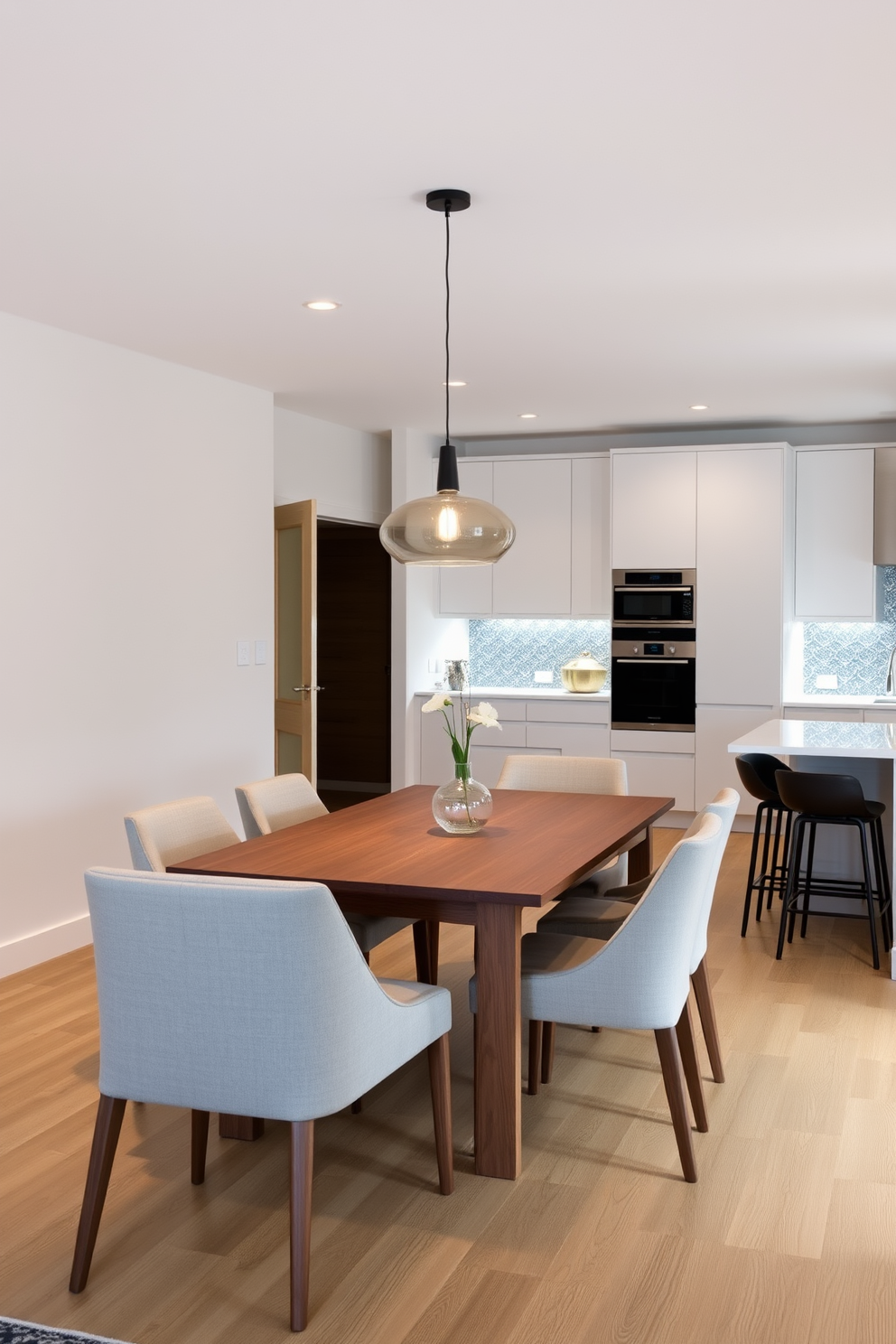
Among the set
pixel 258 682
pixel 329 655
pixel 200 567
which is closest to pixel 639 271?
pixel 200 567

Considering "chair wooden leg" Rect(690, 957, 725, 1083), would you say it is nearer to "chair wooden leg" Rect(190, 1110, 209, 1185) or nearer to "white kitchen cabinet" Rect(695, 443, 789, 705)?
"chair wooden leg" Rect(190, 1110, 209, 1185)

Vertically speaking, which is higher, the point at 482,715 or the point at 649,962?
the point at 482,715

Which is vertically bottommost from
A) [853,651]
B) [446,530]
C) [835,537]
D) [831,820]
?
[831,820]

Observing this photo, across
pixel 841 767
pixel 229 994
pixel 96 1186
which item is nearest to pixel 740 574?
pixel 841 767

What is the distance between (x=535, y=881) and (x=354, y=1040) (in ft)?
2.10

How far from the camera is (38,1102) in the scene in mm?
3463

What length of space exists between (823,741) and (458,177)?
2.73 m

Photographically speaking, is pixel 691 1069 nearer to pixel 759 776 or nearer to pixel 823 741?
pixel 823 741

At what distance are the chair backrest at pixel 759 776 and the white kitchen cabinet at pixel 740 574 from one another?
6.34 ft

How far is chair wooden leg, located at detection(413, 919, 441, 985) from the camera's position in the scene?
4.09 metres

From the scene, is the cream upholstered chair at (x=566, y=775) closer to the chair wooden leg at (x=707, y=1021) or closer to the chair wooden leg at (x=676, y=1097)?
the chair wooden leg at (x=707, y=1021)

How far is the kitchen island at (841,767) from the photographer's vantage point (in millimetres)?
4938

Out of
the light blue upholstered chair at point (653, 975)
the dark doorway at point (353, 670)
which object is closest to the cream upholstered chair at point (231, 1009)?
the light blue upholstered chair at point (653, 975)

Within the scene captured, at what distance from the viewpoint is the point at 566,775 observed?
4.62 m
